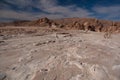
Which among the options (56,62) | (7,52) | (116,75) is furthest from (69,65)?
(7,52)

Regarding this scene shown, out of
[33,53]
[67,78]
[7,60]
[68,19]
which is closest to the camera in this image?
[67,78]

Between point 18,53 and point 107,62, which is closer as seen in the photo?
point 107,62

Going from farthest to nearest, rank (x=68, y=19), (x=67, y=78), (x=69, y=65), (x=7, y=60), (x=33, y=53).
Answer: (x=68, y=19), (x=33, y=53), (x=7, y=60), (x=69, y=65), (x=67, y=78)

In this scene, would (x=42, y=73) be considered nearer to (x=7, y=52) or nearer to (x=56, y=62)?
(x=56, y=62)

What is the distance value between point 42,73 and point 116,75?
6.01ft

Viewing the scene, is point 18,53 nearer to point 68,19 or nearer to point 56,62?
point 56,62

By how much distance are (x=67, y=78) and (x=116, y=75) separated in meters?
1.21

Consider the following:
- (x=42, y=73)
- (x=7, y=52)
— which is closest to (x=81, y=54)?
(x=42, y=73)

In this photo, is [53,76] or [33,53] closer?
[53,76]

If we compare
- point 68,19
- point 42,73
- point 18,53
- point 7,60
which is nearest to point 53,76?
point 42,73

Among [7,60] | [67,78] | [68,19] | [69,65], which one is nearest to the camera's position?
[67,78]

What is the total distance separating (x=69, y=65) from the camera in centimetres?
494

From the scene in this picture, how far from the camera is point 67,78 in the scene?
4328 millimetres

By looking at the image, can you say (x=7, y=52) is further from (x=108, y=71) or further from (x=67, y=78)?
(x=108, y=71)
